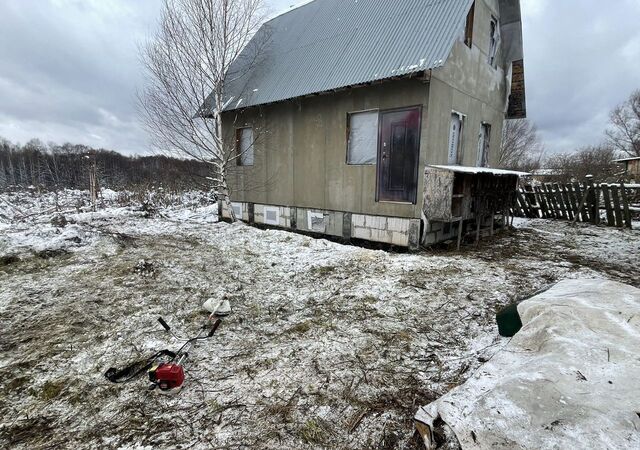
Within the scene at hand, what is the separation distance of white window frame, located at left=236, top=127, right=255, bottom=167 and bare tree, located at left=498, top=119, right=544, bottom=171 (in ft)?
68.2

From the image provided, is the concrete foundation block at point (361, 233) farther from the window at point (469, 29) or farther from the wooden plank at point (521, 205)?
the wooden plank at point (521, 205)

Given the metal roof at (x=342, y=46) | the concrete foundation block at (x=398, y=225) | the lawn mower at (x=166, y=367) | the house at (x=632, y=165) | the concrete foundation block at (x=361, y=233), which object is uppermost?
the metal roof at (x=342, y=46)

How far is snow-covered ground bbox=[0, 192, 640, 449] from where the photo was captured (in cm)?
206

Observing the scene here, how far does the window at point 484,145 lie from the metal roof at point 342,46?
3934 mm

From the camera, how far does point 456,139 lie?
310 inches

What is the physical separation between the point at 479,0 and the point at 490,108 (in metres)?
2.82

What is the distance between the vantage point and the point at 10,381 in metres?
2.56

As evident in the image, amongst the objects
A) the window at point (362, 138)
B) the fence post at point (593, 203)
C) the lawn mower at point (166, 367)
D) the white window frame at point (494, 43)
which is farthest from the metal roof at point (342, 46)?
the fence post at point (593, 203)

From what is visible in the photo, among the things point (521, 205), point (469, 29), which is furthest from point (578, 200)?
point (469, 29)

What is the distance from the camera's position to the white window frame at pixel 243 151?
9.80 meters

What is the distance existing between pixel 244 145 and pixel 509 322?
30.2ft

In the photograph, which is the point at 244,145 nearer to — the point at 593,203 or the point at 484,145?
the point at 484,145

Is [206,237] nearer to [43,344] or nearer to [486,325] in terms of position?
[43,344]

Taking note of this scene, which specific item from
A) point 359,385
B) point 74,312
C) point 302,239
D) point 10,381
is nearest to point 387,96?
point 302,239
